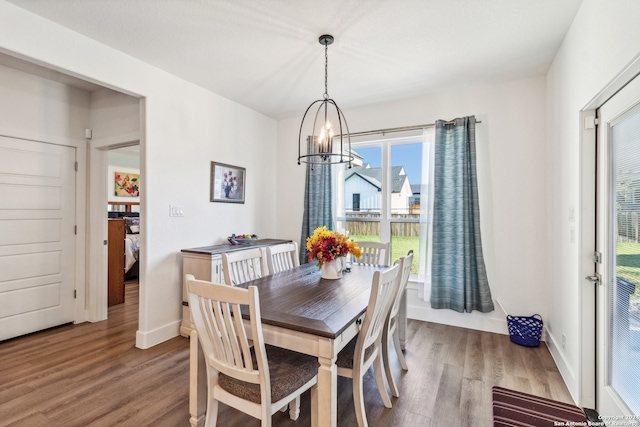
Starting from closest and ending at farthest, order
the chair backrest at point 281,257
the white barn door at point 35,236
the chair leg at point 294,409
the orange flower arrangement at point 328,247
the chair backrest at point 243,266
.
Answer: the chair leg at point 294,409 < the chair backrest at point 243,266 < the orange flower arrangement at point 328,247 < the chair backrest at point 281,257 < the white barn door at point 35,236

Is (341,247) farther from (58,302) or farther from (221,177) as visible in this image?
(58,302)

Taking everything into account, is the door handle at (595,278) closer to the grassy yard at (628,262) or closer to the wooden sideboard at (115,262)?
the grassy yard at (628,262)

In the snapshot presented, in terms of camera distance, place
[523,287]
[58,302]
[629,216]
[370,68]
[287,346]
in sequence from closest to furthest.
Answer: [287,346] → [629,216] → [370,68] → [523,287] → [58,302]

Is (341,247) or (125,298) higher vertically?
(341,247)

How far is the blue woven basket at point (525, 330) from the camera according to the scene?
2.88 meters

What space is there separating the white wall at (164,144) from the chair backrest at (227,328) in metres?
1.77

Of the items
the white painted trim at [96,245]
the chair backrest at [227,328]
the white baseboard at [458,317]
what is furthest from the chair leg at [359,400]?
the white painted trim at [96,245]

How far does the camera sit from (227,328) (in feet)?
4.54

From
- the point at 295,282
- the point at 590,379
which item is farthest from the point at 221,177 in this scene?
the point at 590,379

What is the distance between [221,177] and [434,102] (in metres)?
2.64

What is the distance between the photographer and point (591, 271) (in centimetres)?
198

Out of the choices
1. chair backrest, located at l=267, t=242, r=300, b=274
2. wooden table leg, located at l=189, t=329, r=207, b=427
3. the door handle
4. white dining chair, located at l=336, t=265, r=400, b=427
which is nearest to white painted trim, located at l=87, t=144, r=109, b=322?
chair backrest, located at l=267, t=242, r=300, b=274

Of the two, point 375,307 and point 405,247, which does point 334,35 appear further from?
point 405,247

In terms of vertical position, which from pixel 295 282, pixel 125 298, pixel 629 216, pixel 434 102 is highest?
pixel 434 102
